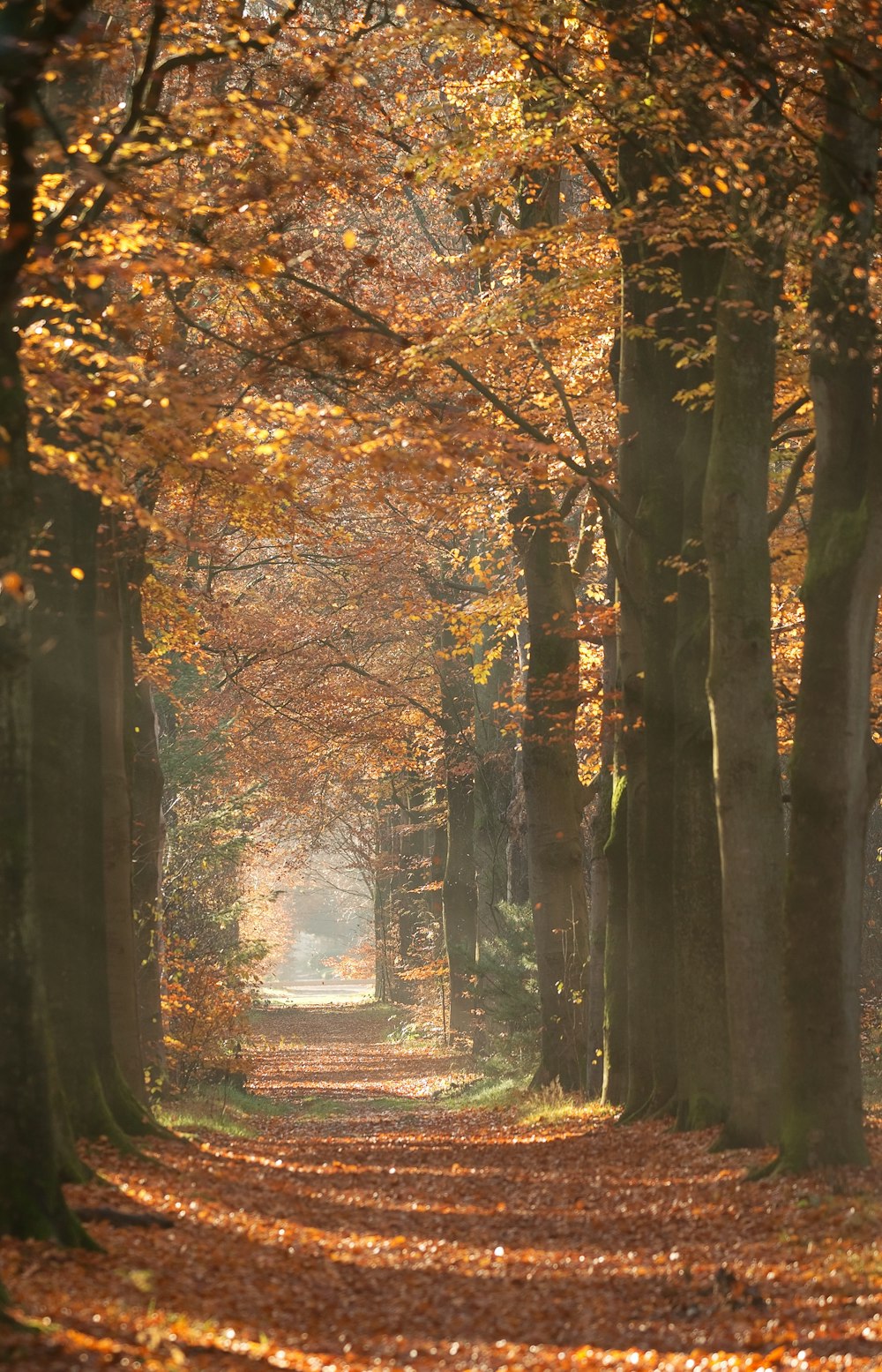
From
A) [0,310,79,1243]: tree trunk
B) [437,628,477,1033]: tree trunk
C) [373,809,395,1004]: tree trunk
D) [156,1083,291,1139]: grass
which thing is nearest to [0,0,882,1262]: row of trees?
[0,310,79,1243]: tree trunk

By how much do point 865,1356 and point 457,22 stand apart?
11.7m

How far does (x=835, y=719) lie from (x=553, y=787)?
891 centimetres

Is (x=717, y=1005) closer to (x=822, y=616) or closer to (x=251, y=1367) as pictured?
(x=822, y=616)

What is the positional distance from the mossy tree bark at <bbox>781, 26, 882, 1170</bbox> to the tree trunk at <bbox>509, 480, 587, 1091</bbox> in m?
7.54

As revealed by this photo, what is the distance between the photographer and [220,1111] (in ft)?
64.1

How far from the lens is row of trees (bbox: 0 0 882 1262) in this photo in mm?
9383

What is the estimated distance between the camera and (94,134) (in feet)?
34.3

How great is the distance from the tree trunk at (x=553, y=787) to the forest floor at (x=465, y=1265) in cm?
538

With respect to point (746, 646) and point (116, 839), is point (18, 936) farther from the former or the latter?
point (116, 839)

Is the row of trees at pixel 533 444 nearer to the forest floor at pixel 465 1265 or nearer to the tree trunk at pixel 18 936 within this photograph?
the tree trunk at pixel 18 936

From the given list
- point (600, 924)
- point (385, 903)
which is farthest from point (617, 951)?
point (385, 903)

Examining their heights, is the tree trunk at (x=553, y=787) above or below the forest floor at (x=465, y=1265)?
above

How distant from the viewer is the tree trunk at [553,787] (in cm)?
1891

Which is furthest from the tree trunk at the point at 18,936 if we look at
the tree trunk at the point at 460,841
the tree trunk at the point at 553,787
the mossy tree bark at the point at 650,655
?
the tree trunk at the point at 460,841
